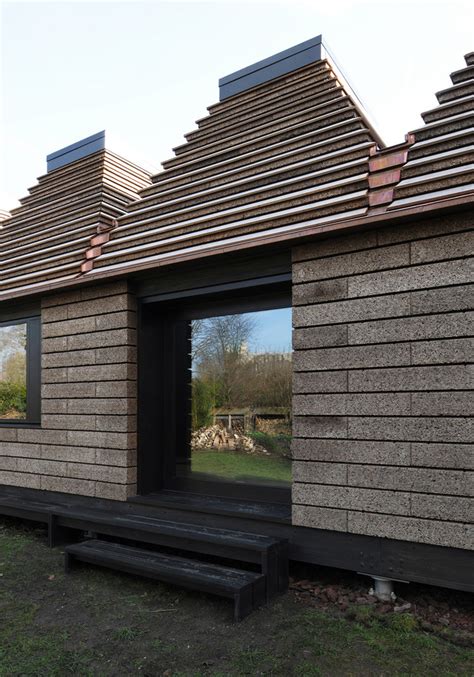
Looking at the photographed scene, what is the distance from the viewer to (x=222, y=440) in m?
6.27

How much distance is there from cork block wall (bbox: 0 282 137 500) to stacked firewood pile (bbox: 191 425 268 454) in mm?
834

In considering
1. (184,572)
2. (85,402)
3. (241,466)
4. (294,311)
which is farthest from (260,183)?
(184,572)

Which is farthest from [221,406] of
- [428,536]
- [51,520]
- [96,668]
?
[96,668]

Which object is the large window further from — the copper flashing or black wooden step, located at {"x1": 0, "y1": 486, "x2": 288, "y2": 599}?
the copper flashing

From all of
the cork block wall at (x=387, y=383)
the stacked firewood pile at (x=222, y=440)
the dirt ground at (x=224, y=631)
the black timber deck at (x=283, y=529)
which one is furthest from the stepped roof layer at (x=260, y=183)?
the dirt ground at (x=224, y=631)

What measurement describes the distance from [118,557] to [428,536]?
110 inches

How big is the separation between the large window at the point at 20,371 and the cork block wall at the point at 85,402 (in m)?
0.26

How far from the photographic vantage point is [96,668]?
3.39 metres

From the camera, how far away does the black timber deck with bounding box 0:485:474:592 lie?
13.3ft

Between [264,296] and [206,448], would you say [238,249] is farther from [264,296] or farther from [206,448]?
[206,448]

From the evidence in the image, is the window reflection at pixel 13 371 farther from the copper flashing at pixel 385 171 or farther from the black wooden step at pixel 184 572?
the copper flashing at pixel 385 171

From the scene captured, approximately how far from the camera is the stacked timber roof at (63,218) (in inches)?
281

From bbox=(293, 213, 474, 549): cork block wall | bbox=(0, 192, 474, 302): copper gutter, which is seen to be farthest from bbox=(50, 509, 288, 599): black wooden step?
bbox=(0, 192, 474, 302): copper gutter

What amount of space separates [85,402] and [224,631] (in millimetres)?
3550
